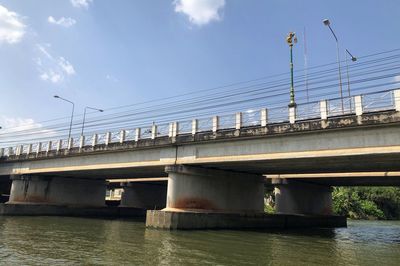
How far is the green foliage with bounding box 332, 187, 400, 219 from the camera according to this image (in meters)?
70.8

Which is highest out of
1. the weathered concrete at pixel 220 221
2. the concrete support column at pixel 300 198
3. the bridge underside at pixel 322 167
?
the bridge underside at pixel 322 167

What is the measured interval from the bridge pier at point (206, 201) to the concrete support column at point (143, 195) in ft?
80.0

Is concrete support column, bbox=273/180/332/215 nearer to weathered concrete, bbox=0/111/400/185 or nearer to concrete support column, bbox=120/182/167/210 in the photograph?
weathered concrete, bbox=0/111/400/185

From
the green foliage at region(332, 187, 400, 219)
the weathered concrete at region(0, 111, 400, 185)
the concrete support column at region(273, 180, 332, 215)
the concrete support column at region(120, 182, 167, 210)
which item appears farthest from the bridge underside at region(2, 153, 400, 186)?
the green foliage at region(332, 187, 400, 219)

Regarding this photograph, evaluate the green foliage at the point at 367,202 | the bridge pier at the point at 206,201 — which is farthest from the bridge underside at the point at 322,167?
the green foliage at the point at 367,202

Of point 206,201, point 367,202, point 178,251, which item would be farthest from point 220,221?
point 367,202

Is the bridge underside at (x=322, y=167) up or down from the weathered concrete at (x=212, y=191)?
up

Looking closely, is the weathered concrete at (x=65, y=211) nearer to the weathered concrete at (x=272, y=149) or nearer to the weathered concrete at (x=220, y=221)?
the weathered concrete at (x=272, y=149)

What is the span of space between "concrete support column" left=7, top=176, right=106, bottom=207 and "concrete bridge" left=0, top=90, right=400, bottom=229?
0.38ft

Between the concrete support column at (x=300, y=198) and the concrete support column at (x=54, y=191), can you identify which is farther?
the concrete support column at (x=54, y=191)

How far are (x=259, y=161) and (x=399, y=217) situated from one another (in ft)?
209

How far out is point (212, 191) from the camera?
1245 inches

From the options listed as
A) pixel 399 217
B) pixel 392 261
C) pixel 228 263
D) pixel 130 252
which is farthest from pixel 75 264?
pixel 399 217

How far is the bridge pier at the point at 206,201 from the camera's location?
28562 mm
